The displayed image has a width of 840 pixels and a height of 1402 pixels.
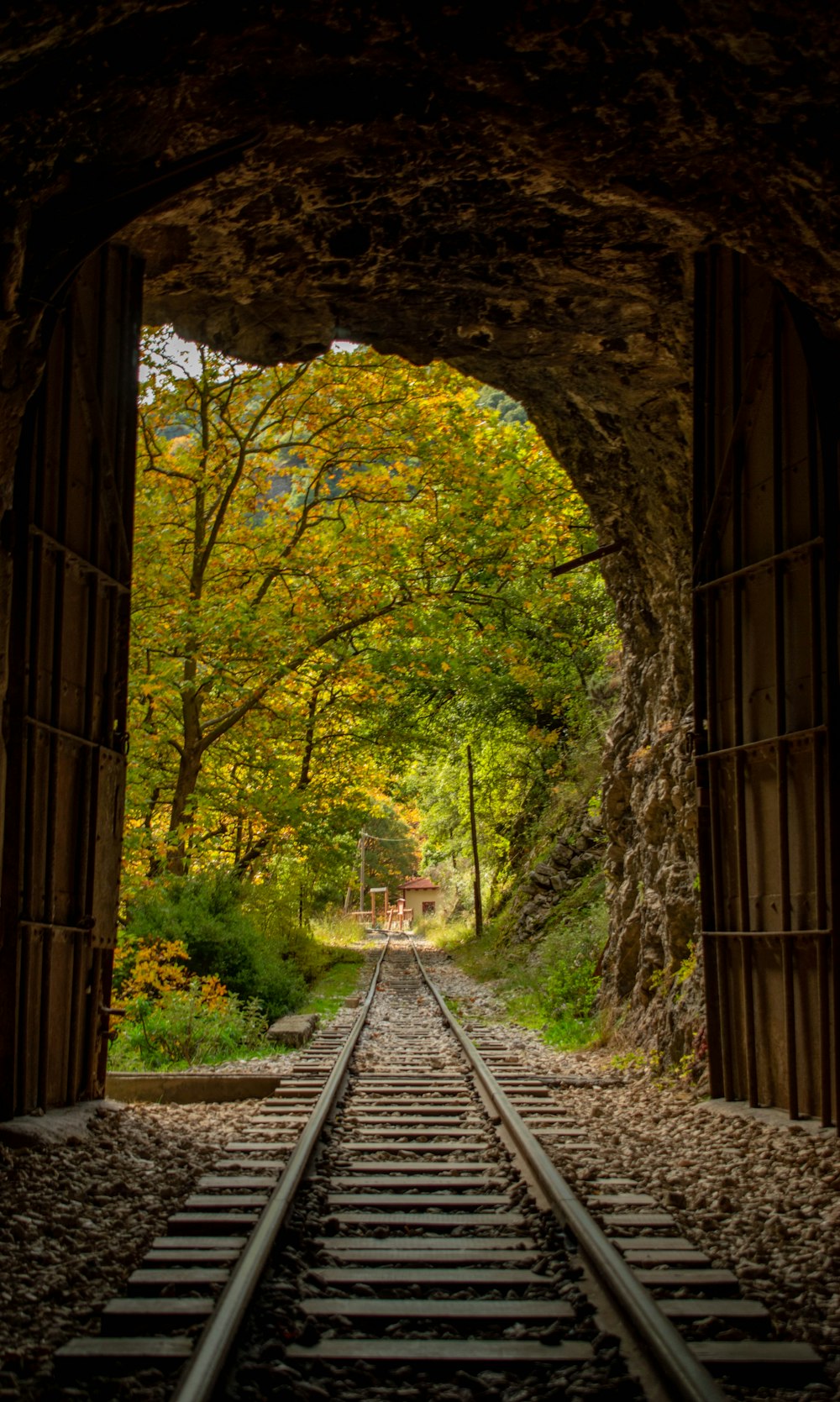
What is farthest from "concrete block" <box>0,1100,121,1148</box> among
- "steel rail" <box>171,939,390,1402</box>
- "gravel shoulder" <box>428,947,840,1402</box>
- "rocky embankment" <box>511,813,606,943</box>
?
"rocky embankment" <box>511,813,606,943</box>

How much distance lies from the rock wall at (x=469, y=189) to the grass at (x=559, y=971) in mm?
2204

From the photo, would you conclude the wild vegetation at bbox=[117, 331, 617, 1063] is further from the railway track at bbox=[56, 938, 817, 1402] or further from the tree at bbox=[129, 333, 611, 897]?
the railway track at bbox=[56, 938, 817, 1402]

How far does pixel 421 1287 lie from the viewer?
424 centimetres

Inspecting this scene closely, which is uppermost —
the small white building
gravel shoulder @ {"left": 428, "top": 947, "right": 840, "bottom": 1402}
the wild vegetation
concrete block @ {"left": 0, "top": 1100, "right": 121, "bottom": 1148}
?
the wild vegetation

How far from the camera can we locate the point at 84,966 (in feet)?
24.6

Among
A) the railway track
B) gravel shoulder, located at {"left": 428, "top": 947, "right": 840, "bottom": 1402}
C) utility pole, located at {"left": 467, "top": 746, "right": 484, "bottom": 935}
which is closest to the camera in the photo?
the railway track

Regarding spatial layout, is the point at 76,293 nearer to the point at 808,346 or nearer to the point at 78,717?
the point at 78,717

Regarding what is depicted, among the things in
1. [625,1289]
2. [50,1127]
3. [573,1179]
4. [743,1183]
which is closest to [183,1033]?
[50,1127]

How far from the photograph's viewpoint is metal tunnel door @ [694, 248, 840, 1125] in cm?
678

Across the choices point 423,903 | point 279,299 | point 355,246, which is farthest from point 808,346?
point 423,903

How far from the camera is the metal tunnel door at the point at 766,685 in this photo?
6781 mm

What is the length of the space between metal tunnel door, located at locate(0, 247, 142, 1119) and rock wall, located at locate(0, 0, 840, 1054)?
111 centimetres

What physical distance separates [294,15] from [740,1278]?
5.64 meters

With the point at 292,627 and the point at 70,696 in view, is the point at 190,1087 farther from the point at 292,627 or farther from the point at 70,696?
the point at 292,627
